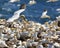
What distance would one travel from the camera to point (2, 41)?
17.8ft

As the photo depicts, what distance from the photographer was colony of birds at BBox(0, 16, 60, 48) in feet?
17.9

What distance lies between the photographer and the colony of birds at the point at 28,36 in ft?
17.9

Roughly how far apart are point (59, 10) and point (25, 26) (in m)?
4.27

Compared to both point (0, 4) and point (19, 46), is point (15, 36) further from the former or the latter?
point (0, 4)

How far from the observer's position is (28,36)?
19.1ft

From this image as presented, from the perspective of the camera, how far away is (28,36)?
5.83 metres

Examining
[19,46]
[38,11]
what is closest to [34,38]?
[19,46]

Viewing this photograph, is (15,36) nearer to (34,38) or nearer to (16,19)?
(34,38)

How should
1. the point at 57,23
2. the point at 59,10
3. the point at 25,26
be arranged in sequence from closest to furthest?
the point at 25,26
the point at 57,23
the point at 59,10

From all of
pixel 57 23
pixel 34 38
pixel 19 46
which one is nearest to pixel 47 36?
pixel 34 38

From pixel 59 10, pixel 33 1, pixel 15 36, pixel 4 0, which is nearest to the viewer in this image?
pixel 15 36

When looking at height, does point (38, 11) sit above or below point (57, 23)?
below

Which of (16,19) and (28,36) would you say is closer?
(28,36)

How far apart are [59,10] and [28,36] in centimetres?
499
